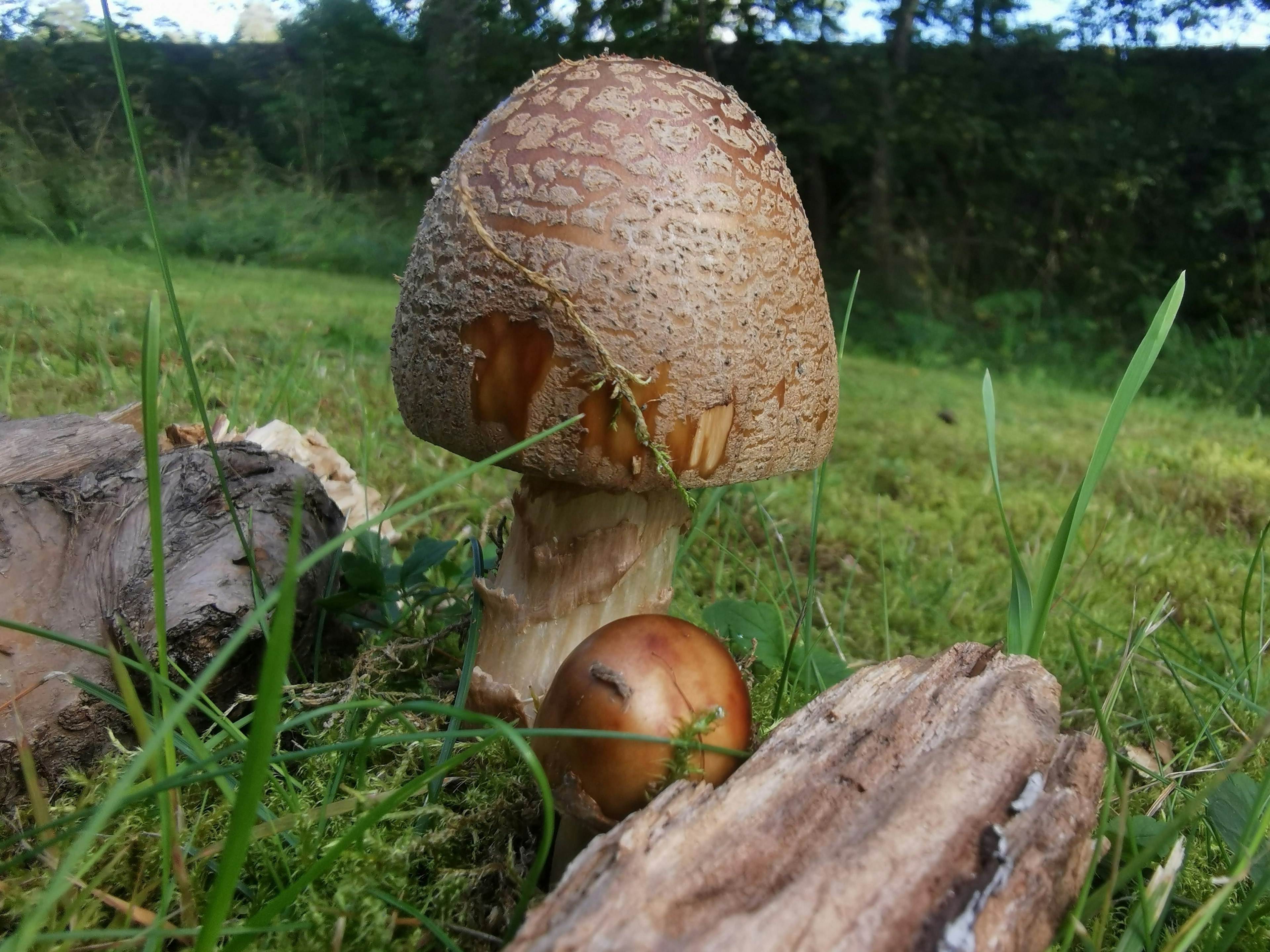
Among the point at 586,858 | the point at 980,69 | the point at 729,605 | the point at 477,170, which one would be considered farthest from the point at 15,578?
the point at 980,69

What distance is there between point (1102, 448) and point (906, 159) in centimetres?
993

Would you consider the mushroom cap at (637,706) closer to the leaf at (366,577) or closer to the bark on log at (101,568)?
the bark on log at (101,568)

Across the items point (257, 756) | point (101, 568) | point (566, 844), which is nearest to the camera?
point (257, 756)

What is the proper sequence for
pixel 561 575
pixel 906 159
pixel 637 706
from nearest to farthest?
pixel 637 706 → pixel 561 575 → pixel 906 159

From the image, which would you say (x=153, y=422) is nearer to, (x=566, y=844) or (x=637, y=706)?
(x=637, y=706)

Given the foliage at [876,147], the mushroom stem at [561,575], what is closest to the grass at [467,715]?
the mushroom stem at [561,575]

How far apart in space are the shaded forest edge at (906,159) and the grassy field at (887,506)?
3310mm

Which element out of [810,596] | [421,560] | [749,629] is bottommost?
[749,629]

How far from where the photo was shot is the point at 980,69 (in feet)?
32.6

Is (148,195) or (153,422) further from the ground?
(148,195)

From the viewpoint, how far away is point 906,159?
1011 cm

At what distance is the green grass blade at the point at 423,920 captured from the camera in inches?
35.3

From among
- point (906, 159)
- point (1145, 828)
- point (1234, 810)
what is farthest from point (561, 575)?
point (906, 159)

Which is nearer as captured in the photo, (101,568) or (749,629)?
(101,568)
